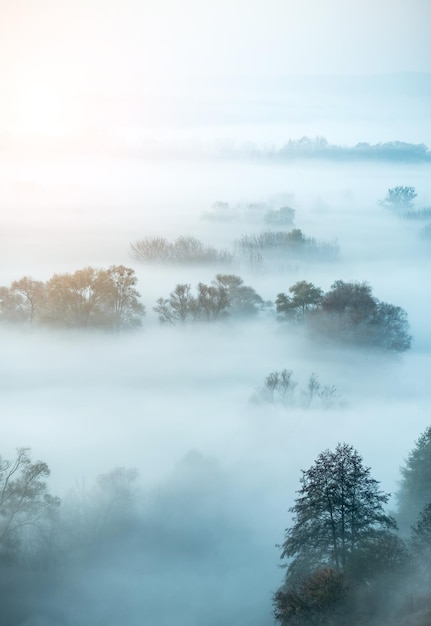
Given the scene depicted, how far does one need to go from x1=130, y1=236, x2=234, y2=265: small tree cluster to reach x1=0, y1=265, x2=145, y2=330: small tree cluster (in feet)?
63.9

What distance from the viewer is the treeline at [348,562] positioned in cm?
1928

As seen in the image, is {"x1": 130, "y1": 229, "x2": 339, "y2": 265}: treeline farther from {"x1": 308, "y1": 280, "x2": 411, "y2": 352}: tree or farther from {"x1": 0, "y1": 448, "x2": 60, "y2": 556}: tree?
{"x1": 0, "y1": 448, "x2": 60, "y2": 556}: tree

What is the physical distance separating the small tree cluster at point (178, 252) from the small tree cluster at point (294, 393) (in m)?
28.8

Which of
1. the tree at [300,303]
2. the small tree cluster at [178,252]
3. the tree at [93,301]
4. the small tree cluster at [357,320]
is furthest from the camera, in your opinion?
the small tree cluster at [178,252]

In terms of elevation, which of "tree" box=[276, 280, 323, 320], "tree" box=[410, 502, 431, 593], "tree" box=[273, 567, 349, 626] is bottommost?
"tree" box=[273, 567, 349, 626]

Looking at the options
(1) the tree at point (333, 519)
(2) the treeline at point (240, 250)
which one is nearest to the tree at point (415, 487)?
(1) the tree at point (333, 519)

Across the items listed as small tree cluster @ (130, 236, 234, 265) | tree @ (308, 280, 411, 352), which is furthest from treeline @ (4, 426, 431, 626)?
small tree cluster @ (130, 236, 234, 265)

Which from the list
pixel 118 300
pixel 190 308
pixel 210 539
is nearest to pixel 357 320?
pixel 190 308

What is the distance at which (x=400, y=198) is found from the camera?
351 feet

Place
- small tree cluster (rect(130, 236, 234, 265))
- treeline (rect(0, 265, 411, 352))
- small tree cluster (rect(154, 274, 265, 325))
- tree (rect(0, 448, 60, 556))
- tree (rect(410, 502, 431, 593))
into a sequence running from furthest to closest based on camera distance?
small tree cluster (rect(130, 236, 234, 265)) < small tree cluster (rect(154, 274, 265, 325)) < treeline (rect(0, 265, 411, 352)) < tree (rect(0, 448, 60, 556)) < tree (rect(410, 502, 431, 593))

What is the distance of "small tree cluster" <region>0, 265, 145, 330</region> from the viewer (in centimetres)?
4412

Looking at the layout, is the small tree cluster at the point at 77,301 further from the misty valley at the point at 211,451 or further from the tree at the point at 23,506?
the tree at the point at 23,506

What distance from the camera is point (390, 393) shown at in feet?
123

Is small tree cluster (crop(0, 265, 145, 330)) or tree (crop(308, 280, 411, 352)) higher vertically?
small tree cluster (crop(0, 265, 145, 330))
